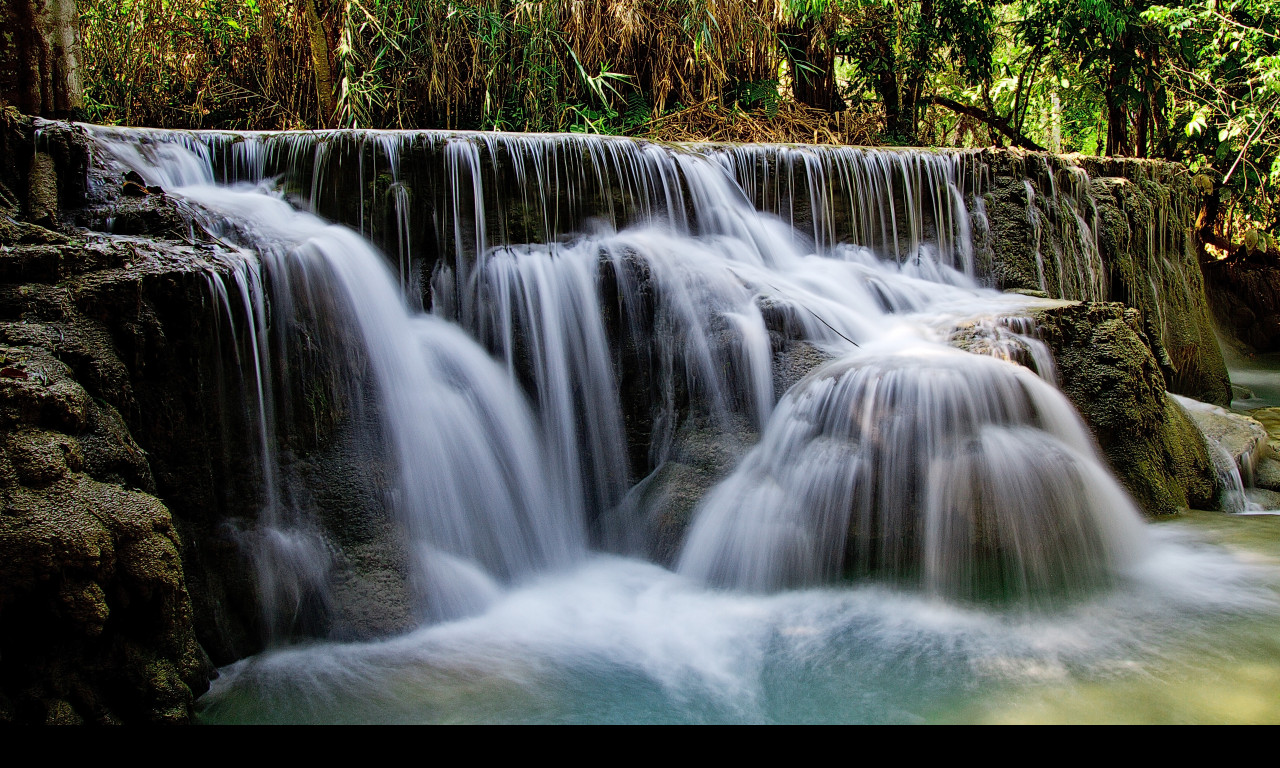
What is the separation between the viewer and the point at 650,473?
15.2ft

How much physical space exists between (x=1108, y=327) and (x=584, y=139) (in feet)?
11.4

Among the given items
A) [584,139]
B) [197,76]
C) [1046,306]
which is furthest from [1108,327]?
[197,76]

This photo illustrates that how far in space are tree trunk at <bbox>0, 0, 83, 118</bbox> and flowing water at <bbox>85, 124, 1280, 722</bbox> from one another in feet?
2.39

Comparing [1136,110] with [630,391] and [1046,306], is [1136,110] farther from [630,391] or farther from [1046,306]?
[630,391]

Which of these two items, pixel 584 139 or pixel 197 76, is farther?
pixel 197 76

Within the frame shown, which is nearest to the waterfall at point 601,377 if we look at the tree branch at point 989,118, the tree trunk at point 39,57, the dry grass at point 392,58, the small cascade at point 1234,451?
the tree trunk at point 39,57

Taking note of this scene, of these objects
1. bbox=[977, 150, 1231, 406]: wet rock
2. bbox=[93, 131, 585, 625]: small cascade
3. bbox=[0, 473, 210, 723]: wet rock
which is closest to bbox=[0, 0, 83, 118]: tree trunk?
bbox=[93, 131, 585, 625]: small cascade

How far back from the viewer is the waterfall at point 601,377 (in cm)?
365

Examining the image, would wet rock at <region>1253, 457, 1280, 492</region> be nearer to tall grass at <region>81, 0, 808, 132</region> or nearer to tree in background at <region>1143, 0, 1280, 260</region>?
tree in background at <region>1143, 0, 1280, 260</region>

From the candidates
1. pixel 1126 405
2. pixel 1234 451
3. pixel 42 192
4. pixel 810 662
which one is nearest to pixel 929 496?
pixel 810 662

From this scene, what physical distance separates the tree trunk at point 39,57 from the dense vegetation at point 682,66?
262 cm

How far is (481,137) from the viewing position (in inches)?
205

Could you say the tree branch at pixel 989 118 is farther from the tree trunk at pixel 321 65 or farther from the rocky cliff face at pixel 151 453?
the tree trunk at pixel 321 65

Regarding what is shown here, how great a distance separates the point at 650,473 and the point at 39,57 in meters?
4.39
